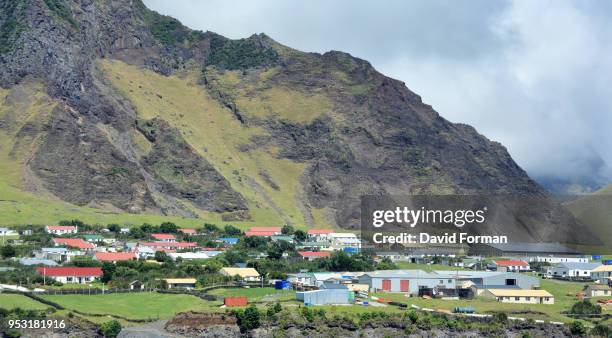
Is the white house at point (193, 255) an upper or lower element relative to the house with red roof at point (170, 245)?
lower

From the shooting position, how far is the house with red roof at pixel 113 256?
463ft

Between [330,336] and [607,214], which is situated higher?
[607,214]

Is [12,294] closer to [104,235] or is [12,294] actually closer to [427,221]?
[104,235]

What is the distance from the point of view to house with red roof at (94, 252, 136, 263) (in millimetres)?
141000

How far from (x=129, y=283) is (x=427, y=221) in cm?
8880

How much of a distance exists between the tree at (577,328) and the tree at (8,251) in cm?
7072

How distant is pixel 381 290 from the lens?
4870 inches

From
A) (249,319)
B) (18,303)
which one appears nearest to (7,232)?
(18,303)

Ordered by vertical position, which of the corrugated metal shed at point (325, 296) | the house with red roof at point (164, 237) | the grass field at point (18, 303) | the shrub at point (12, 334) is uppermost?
the house with red roof at point (164, 237)

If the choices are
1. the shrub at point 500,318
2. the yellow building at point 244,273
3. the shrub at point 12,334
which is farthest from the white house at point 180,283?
the shrub at point 500,318

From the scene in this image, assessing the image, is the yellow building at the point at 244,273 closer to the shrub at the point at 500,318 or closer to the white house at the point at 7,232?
the shrub at the point at 500,318

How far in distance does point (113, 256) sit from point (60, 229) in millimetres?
32773

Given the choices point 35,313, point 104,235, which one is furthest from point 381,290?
point 104,235

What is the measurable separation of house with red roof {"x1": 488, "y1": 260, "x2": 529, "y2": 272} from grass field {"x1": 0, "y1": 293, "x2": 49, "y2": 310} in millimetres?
69352
